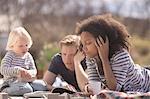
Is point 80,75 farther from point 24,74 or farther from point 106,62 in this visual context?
point 106,62

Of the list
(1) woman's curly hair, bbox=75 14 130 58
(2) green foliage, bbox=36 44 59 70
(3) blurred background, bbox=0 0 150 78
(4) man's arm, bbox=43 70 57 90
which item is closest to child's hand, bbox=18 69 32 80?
(4) man's arm, bbox=43 70 57 90

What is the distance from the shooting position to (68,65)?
4832 millimetres

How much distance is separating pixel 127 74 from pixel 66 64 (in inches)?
47.4

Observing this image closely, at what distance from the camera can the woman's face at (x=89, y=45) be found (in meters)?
3.70

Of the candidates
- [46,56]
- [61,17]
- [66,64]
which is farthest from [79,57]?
[61,17]

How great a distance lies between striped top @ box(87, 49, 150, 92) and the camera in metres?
3.66

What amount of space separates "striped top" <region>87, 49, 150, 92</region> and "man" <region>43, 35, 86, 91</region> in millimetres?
968

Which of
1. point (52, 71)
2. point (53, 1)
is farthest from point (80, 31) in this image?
point (53, 1)

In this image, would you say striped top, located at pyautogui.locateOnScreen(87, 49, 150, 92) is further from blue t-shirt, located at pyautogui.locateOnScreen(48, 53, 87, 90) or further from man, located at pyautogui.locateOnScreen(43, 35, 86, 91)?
blue t-shirt, located at pyautogui.locateOnScreen(48, 53, 87, 90)

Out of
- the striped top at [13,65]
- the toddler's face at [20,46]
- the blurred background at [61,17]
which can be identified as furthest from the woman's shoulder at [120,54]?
the blurred background at [61,17]

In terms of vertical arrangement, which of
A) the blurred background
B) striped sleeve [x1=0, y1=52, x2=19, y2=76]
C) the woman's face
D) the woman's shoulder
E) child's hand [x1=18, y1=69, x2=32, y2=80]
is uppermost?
the blurred background

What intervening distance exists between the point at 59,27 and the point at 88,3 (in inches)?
78.9

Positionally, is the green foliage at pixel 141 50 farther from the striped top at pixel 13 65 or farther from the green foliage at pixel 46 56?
the striped top at pixel 13 65

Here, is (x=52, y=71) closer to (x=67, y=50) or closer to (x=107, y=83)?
(x=67, y=50)
